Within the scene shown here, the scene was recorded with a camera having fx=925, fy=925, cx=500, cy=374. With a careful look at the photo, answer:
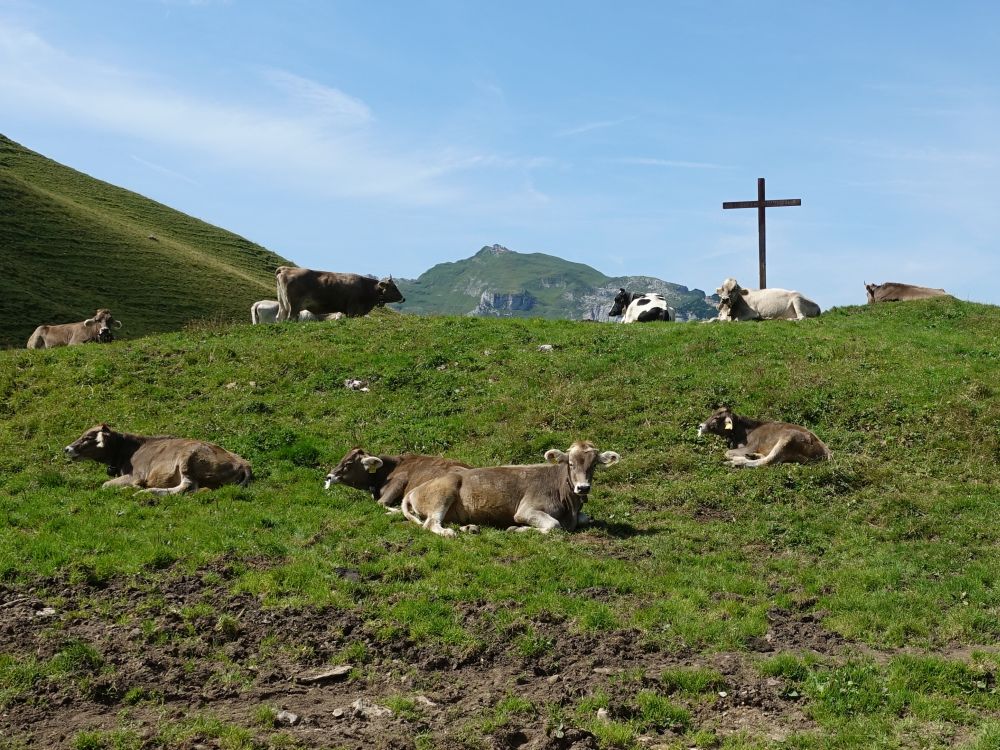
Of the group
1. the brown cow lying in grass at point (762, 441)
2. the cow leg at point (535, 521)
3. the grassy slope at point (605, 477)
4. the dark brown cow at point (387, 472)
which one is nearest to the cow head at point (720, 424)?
the brown cow lying in grass at point (762, 441)

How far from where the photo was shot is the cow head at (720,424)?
18.0 m

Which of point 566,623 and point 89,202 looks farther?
point 89,202

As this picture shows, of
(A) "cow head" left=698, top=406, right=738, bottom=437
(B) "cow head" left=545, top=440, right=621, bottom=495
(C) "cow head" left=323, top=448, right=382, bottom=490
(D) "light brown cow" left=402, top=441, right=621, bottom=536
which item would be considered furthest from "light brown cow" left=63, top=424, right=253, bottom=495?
(A) "cow head" left=698, top=406, right=738, bottom=437

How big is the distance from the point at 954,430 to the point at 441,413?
10.3 m

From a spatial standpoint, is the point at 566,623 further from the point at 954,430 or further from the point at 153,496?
the point at 954,430

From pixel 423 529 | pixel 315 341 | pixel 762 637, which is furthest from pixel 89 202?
pixel 762 637

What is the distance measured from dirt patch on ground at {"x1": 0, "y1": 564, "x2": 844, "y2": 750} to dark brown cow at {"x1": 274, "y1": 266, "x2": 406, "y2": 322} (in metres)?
21.1

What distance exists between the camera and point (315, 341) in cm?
2550

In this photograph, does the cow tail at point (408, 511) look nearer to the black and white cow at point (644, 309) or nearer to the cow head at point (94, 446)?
the cow head at point (94, 446)

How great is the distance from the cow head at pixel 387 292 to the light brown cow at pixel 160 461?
1689cm

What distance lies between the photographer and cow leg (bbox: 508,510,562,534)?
45.5 feet

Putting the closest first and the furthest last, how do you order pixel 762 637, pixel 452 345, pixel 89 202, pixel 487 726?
pixel 487 726, pixel 762 637, pixel 452 345, pixel 89 202

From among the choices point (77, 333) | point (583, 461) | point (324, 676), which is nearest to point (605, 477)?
point (583, 461)

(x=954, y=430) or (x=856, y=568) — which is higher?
(x=954, y=430)
